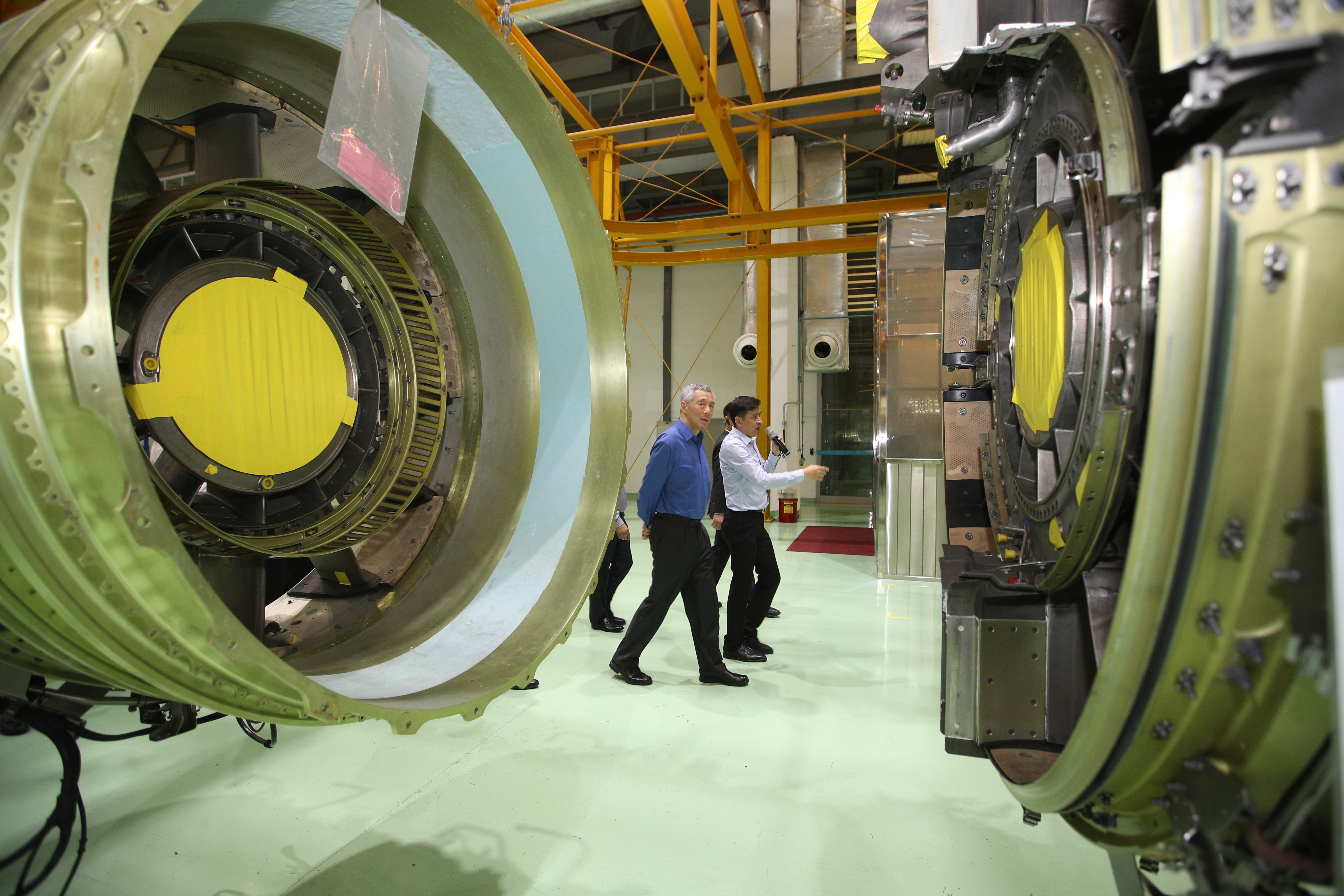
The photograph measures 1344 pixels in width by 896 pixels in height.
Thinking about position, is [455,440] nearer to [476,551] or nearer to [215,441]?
[476,551]

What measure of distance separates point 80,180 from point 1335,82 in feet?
4.21

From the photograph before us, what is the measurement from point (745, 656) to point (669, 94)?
811cm

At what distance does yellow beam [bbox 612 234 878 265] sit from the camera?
7.95 meters

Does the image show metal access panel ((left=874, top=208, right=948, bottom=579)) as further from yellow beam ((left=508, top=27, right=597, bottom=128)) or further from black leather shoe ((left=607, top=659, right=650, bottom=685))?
yellow beam ((left=508, top=27, right=597, bottom=128))

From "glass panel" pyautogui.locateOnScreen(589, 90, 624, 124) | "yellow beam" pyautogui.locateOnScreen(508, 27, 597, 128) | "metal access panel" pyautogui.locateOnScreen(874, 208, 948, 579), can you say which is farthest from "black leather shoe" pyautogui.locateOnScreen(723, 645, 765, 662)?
"glass panel" pyautogui.locateOnScreen(589, 90, 624, 124)

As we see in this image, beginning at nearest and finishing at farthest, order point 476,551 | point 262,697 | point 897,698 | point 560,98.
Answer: point 262,697 < point 476,551 < point 897,698 < point 560,98

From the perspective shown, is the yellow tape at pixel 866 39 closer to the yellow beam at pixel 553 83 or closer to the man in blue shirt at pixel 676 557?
the man in blue shirt at pixel 676 557

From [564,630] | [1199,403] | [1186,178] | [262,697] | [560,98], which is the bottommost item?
[564,630]

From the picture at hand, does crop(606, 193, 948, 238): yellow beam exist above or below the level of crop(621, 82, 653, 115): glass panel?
below

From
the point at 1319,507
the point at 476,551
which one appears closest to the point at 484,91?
the point at 476,551

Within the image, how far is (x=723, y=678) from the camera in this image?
357 cm

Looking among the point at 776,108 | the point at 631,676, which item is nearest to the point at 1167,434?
the point at 631,676

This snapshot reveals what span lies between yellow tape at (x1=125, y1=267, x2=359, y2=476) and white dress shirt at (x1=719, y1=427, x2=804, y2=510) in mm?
2805

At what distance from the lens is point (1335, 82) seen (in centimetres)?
68
